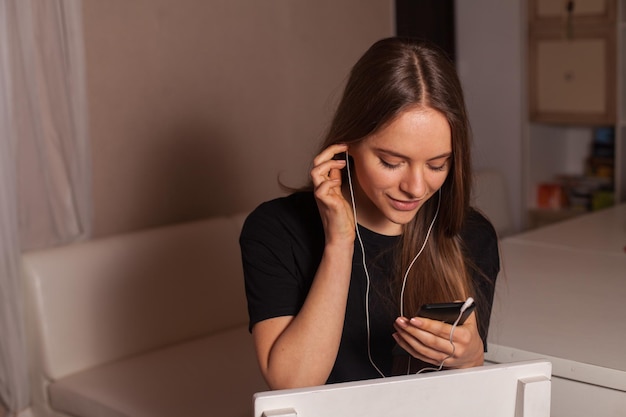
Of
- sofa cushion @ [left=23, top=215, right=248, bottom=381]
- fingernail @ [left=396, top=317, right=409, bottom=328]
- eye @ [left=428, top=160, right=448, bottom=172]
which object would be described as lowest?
sofa cushion @ [left=23, top=215, right=248, bottom=381]

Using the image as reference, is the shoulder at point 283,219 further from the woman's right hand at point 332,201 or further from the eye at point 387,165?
the eye at point 387,165

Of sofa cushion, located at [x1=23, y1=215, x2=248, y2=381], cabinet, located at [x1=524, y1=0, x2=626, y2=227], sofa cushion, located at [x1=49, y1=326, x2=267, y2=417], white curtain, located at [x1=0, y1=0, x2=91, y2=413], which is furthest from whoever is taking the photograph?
cabinet, located at [x1=524, y1=0, x2=626, y2=227]

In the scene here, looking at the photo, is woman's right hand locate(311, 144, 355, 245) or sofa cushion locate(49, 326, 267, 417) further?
sofa cushion locate(49, 326, 267, 417)

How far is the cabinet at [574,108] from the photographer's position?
4133 mm

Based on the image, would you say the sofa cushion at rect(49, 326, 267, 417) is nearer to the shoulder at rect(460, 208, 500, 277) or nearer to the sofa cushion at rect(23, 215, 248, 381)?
the sofa cushion at rect(23, 215, 248, 381)

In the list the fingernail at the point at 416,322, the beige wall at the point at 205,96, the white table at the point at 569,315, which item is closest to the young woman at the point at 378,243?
the fingernail at the point at 416,322

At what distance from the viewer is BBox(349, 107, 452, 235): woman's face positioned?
1.54 meters

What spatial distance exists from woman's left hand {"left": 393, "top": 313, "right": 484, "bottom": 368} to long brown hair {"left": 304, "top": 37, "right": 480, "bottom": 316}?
0.62 ft

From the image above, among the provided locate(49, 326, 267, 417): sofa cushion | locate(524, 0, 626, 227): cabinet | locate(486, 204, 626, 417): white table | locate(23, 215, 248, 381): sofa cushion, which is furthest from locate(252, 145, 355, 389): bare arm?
locate(524, 0, 626, 227): cabinet

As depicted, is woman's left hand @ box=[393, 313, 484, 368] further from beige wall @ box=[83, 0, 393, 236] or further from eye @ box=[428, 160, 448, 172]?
beige wall @ box=[83, 0, 393, 236]

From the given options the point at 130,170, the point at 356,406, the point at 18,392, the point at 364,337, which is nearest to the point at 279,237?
the point at 364,337

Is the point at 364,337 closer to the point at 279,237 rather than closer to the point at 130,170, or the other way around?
the point at 279,237

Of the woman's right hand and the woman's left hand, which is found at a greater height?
the woman's right hand

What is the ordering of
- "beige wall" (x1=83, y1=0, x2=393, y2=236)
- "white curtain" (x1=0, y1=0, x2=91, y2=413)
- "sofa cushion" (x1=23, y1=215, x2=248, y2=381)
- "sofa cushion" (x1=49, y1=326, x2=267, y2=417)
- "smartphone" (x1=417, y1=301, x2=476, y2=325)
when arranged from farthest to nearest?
"beige wall" (x1=83, y1=0, x2=393, y2=236), "white curtain" (x1=0, y1=0, x2=91, y2=413), "sofa cushion" (x1=23, y1=215, x2=248, y2=381), "sofa cushion" (x1=49, y1=326, x2=267, y2=417), "smartphone" (x1=417, y1=301, x2=476, y2=325)
